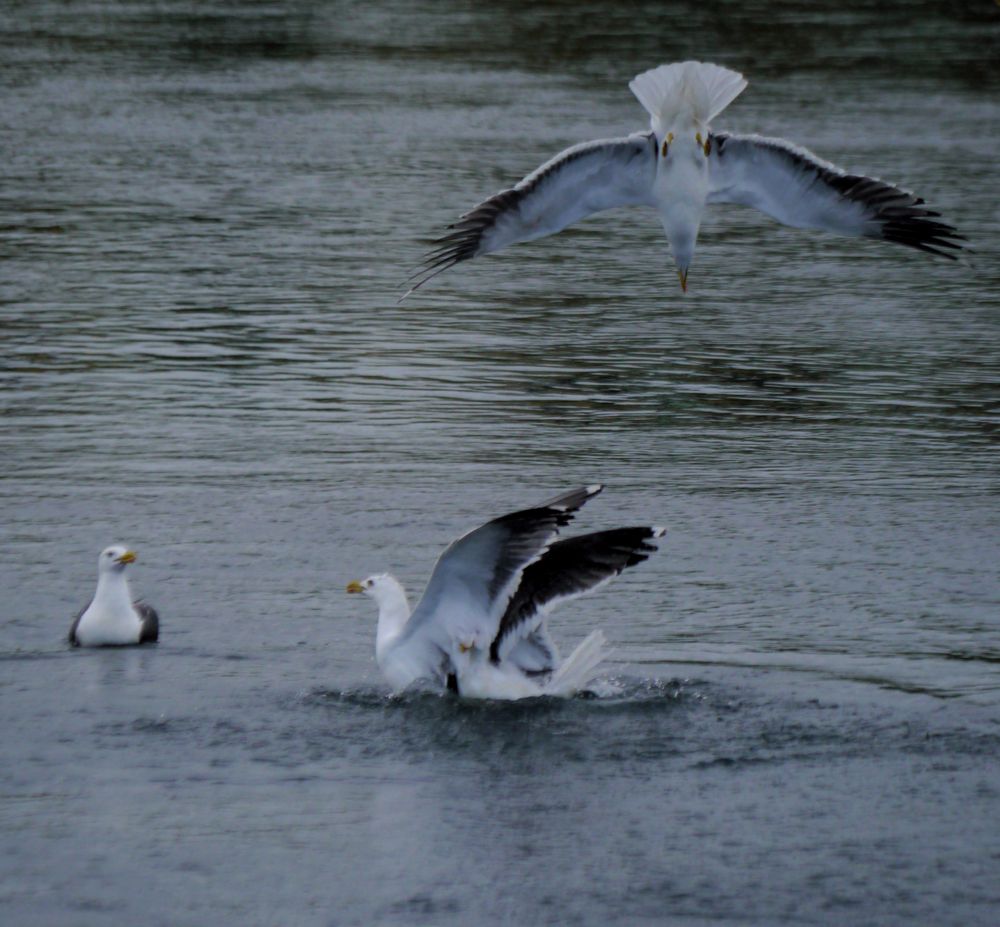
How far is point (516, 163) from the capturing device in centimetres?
2495

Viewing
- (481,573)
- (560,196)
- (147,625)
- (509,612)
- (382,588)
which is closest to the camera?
(481,573)

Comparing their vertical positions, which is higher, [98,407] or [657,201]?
[657,201]

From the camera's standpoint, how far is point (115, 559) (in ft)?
33.9

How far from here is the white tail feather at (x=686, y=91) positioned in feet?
30.9

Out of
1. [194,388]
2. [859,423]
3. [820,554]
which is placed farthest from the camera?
[194,388]

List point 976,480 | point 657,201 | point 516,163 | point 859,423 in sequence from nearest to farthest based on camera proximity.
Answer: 1. point 657,201
2. point 976,480
3. point 859,423
4. point 516,163

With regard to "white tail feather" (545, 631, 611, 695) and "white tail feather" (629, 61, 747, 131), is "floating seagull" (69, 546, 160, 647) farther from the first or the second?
"white tail feather" (629, 61, 747, 131)

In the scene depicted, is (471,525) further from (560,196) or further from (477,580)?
(477,580)

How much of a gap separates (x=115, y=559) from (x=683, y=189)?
10.8 ft

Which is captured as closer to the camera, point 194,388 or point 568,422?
point 568,422

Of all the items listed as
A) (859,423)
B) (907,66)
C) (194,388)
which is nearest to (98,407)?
(194,388)

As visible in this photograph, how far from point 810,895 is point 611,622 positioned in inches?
122

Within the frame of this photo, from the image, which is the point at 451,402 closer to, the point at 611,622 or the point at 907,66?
the point at 611,622

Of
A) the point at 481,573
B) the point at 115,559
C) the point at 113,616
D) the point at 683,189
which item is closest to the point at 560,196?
the point at 683,189
